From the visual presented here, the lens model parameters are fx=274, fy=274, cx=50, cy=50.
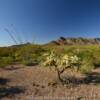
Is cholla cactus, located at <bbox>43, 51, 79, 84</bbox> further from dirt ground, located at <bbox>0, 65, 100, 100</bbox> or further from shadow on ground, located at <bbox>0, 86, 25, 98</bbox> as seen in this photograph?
shadow on ground, located at <bbox>0, 86, 25, 98</bbox>

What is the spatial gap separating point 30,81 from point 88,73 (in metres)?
4.86

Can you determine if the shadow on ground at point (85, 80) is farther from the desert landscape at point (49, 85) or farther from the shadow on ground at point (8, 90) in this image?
the shadow on ground at point (8, 90)

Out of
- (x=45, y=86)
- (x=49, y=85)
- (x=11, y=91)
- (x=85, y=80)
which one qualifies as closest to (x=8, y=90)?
(x=11, y=91)

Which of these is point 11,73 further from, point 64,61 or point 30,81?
A: point 64,61

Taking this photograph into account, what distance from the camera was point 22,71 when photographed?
1989cm

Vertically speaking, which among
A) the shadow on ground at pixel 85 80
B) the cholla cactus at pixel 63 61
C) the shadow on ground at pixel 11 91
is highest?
the cholla cactus at pixel 63 61

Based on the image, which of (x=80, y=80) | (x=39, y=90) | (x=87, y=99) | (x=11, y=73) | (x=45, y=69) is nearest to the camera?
(x=87, y=99)

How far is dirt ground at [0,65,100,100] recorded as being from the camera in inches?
552

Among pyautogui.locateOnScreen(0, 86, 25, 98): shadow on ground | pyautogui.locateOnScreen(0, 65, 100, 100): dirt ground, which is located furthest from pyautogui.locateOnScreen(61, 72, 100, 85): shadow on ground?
pyautogui.locateOnScreen(0, 86, 25, 98): shadow on ground

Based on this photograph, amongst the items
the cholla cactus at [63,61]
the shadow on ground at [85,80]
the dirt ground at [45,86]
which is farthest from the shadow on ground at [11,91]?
the shadow on ground at [85,80]

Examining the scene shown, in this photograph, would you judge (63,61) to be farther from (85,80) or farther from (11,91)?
(11,91)

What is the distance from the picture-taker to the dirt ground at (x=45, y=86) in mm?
14016

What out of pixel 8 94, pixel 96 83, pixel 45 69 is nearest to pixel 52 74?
pixel 45 69

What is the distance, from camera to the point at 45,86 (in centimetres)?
1589
